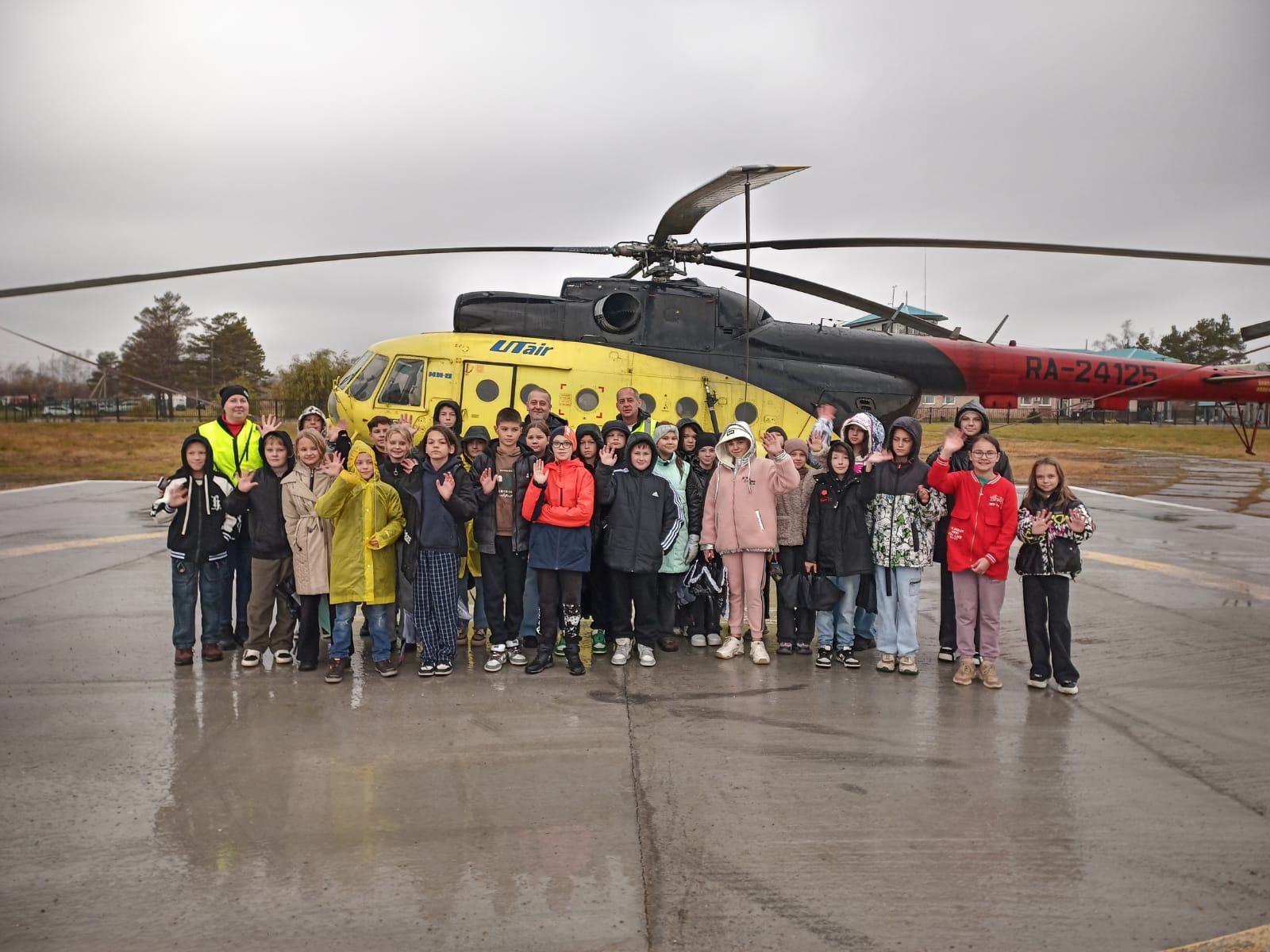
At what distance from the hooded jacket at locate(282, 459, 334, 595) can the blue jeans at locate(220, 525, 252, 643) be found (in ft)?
1.95

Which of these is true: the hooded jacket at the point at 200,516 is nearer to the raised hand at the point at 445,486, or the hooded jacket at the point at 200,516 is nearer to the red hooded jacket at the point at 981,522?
the raised hand at the point at 445,486

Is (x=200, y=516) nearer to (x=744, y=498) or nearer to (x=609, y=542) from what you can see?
(x=609, y=542)

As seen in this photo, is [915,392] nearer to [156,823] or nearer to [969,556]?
[969,556]

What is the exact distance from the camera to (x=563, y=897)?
292 cm

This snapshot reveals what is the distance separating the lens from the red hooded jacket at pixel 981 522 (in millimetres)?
5309

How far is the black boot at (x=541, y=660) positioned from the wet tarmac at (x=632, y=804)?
0.08 metres

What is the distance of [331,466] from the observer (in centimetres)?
563

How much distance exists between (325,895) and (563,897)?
0.87 m

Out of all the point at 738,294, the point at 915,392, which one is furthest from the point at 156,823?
the point at 915,392

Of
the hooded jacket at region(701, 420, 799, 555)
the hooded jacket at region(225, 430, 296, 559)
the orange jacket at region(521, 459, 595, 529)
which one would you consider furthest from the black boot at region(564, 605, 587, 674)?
the hooded jacket at region(225, 430, 296, 559)

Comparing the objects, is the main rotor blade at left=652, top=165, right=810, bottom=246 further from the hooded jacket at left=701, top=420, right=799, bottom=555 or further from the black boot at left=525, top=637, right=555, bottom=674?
the black boot at left=525, top=637, right=555, bottom=674

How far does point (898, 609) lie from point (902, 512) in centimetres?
71

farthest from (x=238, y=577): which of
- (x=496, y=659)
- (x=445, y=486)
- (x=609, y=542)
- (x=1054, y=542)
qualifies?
(x=1054, y=542)

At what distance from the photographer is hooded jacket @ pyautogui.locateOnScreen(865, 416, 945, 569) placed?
555 cm
